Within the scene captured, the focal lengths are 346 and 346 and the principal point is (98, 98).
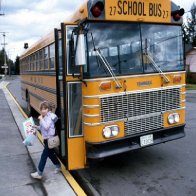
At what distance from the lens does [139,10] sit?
5.66m

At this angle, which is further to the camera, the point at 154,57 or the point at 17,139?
the point at 17,139

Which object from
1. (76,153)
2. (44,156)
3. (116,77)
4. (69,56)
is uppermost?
(69,56)

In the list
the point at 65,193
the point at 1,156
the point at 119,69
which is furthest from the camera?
the point at 1,156

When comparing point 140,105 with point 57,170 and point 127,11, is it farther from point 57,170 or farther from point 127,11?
point 57,170

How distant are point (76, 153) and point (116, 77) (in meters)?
1.36

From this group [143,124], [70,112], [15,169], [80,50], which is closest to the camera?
[80,50]

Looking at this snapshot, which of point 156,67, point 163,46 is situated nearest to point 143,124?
point 156,67

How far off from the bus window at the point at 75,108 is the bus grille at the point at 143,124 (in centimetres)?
77

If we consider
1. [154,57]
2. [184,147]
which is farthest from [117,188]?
[184,147]

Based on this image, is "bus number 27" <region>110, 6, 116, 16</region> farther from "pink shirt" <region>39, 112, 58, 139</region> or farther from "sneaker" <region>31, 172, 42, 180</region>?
"sneaker" <region>31, 172, 42, 180</region>

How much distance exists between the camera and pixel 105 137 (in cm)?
530

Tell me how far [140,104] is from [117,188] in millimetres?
1380

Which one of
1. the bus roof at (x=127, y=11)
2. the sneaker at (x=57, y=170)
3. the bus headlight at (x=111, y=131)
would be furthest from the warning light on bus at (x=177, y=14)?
the sneaker at (x=57, y=170)

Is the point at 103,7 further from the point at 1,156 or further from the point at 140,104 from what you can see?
the point at 1,156
